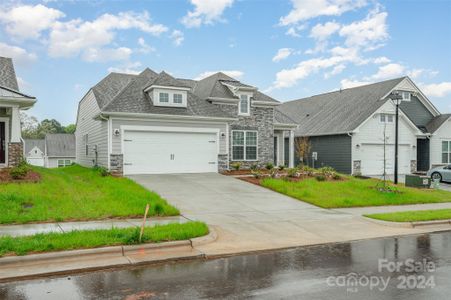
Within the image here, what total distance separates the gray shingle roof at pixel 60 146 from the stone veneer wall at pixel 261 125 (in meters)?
42.2

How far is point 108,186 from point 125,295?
1039 centimetres

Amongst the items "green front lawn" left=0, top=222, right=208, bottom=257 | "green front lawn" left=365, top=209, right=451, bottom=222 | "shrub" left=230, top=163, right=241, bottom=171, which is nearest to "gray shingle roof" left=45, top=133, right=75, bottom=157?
"shrub" left=230, top=163, right=241, bottom=171

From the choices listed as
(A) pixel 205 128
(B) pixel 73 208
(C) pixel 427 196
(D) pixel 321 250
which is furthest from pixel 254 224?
(A) pixel 205 128

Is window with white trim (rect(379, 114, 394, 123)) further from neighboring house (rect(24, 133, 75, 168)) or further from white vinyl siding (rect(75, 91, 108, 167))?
neighboring house (rect(24, 133, 75, 168))

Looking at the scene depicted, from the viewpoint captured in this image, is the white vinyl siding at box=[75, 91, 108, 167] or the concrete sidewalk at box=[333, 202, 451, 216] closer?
the concrete sidewalk at box=[333, 202, 451, 216]

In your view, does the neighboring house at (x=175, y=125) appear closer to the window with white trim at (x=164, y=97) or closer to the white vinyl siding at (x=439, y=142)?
the window with white trim at (x=164, y=97)

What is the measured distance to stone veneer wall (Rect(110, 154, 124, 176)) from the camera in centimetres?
1975

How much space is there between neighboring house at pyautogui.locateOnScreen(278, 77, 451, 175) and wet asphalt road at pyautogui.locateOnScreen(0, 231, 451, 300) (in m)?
19.5

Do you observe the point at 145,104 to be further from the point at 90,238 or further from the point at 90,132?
the point at 90,238

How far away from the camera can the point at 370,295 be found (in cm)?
574

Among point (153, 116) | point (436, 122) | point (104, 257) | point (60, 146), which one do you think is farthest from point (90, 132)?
point (60, 146)

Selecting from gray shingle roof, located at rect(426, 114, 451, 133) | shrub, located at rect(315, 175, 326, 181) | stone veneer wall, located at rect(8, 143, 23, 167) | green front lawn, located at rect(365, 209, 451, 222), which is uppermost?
gray shingle roof, located at rect(426, 114, 451, 133)

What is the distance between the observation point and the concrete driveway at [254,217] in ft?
31.1

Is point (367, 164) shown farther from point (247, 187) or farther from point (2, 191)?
point (2, 191)
